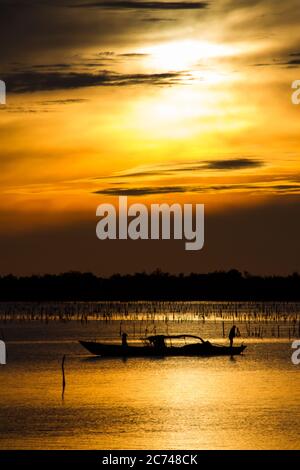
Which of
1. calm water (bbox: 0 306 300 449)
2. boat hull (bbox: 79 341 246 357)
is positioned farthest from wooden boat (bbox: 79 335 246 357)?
calm water (bbox: 0 306 300 449)

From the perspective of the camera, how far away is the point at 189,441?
36.4 m

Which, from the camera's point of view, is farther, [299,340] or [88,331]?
[88,331]

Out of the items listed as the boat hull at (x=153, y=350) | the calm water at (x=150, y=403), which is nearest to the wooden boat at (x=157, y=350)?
the boat hull at (x=153, y=350)

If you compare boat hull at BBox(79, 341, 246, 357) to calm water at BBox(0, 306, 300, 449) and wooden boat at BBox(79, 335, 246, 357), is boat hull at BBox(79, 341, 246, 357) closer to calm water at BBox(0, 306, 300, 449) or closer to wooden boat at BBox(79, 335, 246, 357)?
wooden boat at BBox(79, 335, 246, 357)

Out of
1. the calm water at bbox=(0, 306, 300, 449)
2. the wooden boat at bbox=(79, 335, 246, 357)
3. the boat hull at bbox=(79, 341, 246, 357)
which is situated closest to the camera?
the calm water at bbox=(0, 306, 300, 449)

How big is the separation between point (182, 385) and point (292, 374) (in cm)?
995

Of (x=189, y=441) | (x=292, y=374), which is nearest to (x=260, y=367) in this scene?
(x=292, y=374)

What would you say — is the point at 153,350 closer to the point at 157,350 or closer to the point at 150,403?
the point at 157,350

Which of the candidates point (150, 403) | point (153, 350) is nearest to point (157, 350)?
point (153, 350)

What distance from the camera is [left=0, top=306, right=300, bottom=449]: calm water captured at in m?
36.9
